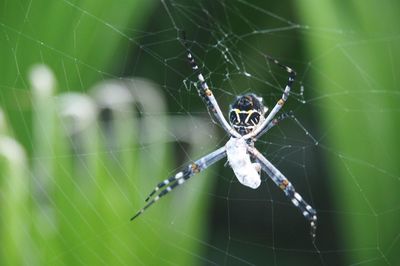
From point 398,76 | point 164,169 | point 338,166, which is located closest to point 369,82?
point 398,76

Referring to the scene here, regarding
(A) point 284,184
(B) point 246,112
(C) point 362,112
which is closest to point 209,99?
(B) point 246,112

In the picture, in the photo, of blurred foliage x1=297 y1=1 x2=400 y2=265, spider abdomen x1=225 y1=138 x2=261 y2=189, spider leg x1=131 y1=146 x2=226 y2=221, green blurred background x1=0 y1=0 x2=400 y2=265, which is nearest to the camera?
green blurred background x1=0 y1=0 x2=400 y2=265

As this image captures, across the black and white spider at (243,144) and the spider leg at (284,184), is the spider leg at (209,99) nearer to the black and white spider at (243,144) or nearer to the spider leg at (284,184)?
the black and white spider at (243,144)

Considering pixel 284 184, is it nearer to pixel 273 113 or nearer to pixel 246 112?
pixel 273 113

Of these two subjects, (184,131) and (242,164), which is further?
(184,131)

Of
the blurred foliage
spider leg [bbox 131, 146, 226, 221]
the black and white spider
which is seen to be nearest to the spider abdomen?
the black and white spider

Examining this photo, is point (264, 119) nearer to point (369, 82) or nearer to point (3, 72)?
point (369, 82)

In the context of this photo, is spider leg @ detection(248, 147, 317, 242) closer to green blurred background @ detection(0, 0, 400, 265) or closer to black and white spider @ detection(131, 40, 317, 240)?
black and white spider @ detection(131, 40, 317, 240)
